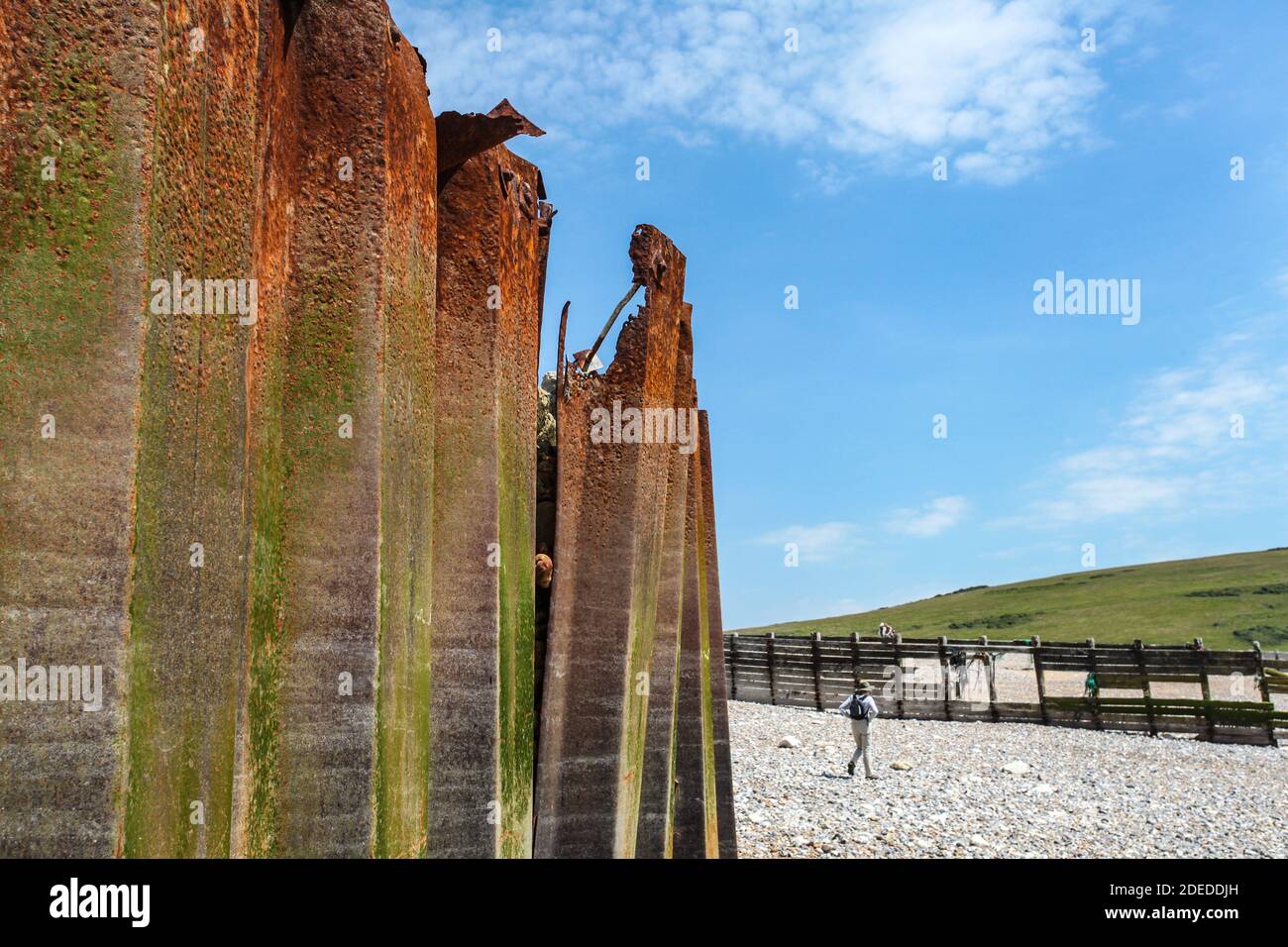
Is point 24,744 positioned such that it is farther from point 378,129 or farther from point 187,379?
point 378,129

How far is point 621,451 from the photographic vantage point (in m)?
5.19

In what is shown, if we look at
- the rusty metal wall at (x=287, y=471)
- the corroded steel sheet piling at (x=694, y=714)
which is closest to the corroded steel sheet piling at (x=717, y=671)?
the corroded steel sheet piling at (x=694, y=714)

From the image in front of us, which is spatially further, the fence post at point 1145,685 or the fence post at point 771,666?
the fence post at point 771,666

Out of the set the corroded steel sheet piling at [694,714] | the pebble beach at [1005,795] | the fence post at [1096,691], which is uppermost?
the corroded steel sheet piling at [694,714]

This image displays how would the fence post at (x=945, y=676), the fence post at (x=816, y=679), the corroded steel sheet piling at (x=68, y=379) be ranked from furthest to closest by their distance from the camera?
the fence post at (x=816, y=679), the fence post at (x=945, y=676), the corroded steel sheet piling at (x=68, y=379)

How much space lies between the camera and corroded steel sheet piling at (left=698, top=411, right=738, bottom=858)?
7.73 meters

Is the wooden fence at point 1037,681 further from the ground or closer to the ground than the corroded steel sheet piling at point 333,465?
closer to the ground

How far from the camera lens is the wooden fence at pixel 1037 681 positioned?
21156 millimetres

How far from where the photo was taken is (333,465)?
3.01 m

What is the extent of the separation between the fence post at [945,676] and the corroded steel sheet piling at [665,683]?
1955cm

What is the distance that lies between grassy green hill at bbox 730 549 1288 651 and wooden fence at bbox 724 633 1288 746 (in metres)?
33.7

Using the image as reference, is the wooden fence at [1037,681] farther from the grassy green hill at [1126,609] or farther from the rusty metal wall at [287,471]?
the grassy green hill at [1126,609]
